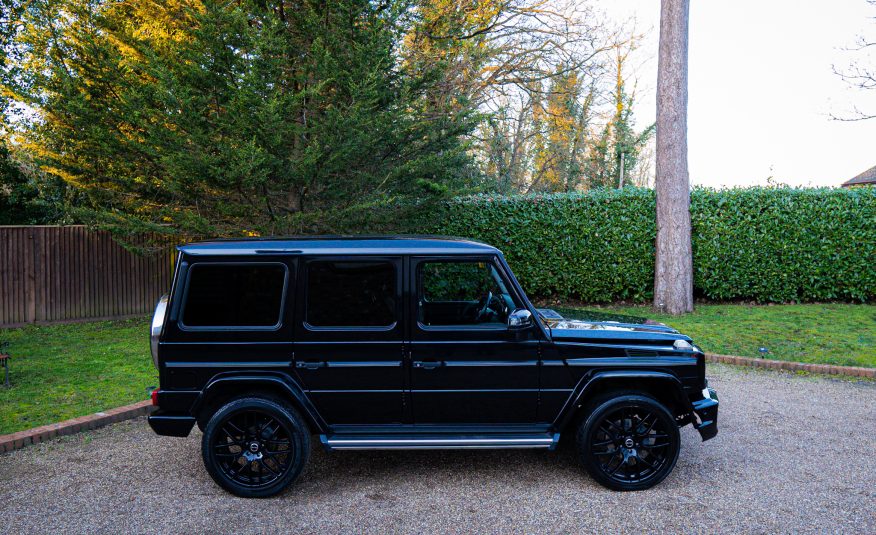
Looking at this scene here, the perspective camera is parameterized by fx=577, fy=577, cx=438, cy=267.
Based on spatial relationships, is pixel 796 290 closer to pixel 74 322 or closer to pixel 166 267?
pixel 166 267

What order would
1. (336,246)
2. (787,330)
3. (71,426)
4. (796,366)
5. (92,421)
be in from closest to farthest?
1. (336,246)
2. (71,426)
3. (92,421)
4. (796,366)
5. (787,330)

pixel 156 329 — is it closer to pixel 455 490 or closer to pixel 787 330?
pixel 455 490

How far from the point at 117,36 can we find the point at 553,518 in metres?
10.7

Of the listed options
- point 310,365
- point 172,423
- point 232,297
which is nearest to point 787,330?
point 310,365

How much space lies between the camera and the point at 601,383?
4301 mm

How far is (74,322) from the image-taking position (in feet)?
40.8

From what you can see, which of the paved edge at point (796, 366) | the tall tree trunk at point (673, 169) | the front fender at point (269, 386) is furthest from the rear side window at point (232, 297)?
the tall tree trunk at point (673, 169)

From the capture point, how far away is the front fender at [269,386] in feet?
13.7

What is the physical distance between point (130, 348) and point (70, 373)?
1.91 metres

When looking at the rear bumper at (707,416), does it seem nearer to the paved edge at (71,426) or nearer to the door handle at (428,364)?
the door handle at (428,364)

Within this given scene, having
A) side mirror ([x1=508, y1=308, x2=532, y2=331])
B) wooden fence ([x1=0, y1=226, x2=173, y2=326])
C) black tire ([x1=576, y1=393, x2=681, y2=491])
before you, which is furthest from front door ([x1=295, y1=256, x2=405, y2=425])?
wooden fence ([x1=0, y1=226, x2=173, y2=326])

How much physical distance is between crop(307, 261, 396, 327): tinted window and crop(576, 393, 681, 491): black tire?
5.61 ft

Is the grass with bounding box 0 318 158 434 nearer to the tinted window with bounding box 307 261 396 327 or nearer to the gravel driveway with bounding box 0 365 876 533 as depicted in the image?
the gravel driveway with bounding box 0 365 876 533

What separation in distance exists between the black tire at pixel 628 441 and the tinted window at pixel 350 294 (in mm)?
1711
